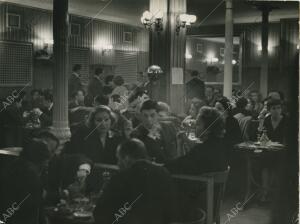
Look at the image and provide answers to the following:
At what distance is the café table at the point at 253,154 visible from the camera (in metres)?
2.98

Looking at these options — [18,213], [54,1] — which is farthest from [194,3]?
[18,213]

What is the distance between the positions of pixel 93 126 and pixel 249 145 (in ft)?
4.27

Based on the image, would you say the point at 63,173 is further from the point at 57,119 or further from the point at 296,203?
the point at 296,203

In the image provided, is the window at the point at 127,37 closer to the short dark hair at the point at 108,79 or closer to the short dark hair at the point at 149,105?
the short dark hair at the point at 108,79

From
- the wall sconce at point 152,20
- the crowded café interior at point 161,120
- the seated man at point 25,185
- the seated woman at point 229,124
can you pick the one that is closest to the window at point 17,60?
the crowded café interior at point 161,120

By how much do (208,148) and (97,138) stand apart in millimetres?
967

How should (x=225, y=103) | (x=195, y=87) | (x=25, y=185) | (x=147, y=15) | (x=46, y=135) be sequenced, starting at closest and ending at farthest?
1. (x=225, y=103)
2. (x=195, y=87)
3. (x=147, y=15)
4. (x=25, y=185)
5. (x=46, y=135)

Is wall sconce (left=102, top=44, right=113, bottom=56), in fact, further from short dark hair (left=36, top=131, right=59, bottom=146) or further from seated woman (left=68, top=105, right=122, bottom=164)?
short dark hair (left=36, top=131, right=59, bottom=146)

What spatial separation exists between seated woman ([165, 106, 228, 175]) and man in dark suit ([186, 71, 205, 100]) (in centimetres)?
15

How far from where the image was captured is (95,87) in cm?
380

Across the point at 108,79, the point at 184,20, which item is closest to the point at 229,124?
the point at 184,20

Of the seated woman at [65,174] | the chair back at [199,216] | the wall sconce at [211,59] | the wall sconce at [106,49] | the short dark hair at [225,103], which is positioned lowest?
the chair back at [199,216]

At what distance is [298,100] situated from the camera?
9.06ft

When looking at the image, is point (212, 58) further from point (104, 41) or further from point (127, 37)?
point (104, 41)
